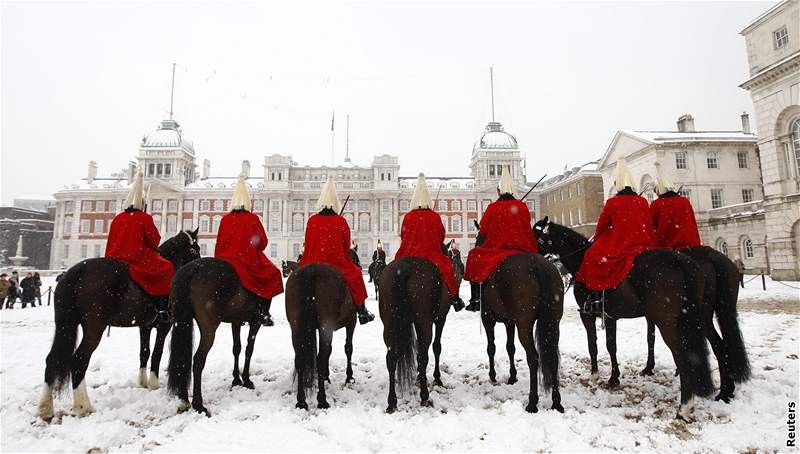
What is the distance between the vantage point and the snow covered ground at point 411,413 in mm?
3592

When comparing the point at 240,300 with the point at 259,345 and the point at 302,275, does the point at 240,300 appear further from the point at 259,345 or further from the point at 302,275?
the point at 259,345

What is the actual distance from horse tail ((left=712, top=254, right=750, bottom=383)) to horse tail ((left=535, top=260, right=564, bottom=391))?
2101 mm

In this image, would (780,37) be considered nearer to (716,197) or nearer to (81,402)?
(716,197)

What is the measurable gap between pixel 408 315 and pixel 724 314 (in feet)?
12.1

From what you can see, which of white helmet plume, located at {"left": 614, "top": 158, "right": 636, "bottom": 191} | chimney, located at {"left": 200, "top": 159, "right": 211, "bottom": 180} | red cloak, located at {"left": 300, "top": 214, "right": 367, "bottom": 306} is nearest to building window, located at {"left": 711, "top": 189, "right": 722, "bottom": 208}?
white helmet plume, located at {"left": 614, "top": 158, "right": 636, "bottom": 191}

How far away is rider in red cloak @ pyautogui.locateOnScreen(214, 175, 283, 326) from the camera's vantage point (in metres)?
4.91

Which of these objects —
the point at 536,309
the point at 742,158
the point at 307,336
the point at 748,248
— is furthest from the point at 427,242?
the point at 742,158

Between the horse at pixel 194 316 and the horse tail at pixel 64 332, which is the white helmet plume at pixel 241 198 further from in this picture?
the horse tail at pixel 64 332

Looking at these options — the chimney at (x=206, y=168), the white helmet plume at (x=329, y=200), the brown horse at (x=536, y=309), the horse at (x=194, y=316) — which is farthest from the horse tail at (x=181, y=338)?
the chimney at (x=206, y=168)

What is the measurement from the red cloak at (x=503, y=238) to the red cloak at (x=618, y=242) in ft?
2.34

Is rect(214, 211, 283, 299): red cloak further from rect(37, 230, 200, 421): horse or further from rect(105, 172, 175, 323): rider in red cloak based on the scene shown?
rect(37, 230, 200, 421): horse

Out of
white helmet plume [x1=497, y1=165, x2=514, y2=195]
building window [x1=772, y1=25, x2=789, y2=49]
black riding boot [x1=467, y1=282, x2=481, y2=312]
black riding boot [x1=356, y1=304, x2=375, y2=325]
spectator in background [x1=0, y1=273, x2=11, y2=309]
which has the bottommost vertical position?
spectator in background [x1=0, y1=273, x2=11, y2=309]

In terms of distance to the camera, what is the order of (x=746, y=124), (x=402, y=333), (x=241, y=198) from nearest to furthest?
(x=402, y=333), (x=241, y=198), (x=746, y=124)

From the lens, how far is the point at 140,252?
4.99 meters
